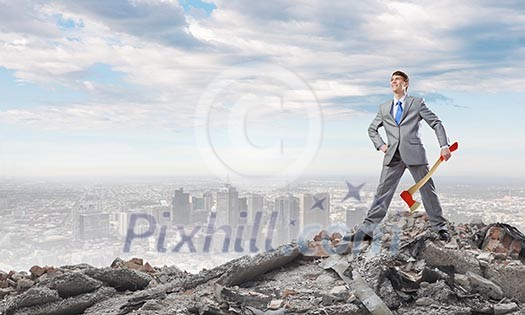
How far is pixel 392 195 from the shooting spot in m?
6.93

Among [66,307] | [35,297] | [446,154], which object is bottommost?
[66,307]

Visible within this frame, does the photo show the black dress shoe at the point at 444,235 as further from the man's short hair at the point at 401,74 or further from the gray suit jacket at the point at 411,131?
the man's short hair at the point at 401,74

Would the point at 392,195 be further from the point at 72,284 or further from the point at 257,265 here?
the point at 72,284

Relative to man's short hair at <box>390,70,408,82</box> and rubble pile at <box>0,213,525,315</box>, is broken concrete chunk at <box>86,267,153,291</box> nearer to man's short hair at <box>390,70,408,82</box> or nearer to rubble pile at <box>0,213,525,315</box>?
rubble pile at <box>0,213,525,315</box>

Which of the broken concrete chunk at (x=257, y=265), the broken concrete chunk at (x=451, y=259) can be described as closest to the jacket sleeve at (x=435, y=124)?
the broken concrete chunk at (x=451, y=259)

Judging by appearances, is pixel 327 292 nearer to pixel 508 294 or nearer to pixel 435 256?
pixel 435 256

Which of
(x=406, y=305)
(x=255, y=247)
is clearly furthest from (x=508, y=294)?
(x=255, y=247)

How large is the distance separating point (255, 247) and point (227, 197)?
1.09 m

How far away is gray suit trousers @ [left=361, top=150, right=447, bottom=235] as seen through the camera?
6777mm

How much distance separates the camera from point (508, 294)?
6.09 metres

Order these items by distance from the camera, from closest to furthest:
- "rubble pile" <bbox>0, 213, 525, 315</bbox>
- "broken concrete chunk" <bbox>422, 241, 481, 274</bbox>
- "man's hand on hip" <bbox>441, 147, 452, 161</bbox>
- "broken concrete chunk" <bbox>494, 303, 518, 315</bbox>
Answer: "rubble pile" <bbox>0, 213, 525, 315</bbox> → "broken concrete chunk" <bbox>494, 303, 518, 315</bbox> → "broken concrete chunk" <bbox>422, 241, 481, 274</bbox> → "man's hand on hip" <bbox>441, 147, 452, 161</bbox>

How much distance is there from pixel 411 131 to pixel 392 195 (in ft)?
2.58

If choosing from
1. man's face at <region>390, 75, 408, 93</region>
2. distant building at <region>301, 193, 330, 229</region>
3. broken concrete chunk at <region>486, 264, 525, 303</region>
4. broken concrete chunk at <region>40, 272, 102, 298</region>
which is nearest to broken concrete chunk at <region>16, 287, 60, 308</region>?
broken concrete chunk at <region>40, 272, 102, 298</region>

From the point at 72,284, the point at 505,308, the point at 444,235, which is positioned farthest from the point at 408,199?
the point at 72,284
